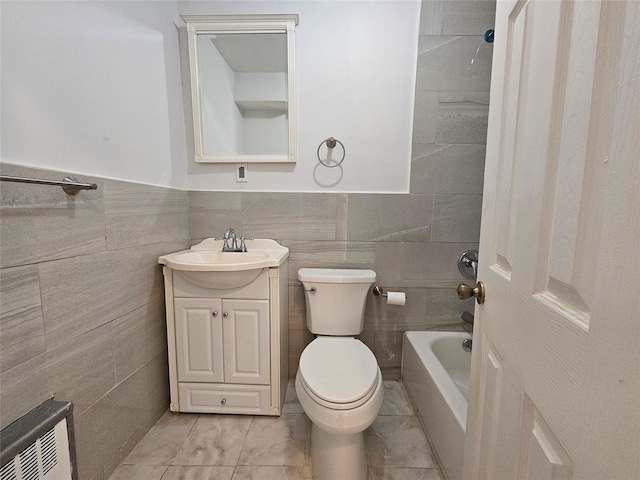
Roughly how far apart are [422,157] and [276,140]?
886 mm

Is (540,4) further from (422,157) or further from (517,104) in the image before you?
(422,157)

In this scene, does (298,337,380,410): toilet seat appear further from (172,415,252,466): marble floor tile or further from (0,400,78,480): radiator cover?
(0,400,78,480): radiator cover

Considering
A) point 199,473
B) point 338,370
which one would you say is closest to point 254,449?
point 199,473

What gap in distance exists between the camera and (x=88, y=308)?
3.42ft

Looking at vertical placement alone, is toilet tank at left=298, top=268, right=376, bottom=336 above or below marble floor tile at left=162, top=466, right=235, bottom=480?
above

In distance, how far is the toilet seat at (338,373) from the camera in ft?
3.40

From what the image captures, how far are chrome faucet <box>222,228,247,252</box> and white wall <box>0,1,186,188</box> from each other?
41 cm

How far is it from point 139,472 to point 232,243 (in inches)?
44.0

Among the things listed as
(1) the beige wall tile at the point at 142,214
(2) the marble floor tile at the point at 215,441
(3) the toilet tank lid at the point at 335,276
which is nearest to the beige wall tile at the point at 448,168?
(3) the toilet tank lid at the point at 335,276

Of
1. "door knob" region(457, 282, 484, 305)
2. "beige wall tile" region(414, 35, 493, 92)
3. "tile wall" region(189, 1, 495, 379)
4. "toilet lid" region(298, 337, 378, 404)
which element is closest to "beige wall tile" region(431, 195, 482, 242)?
"tile wall" region(189, 1, 495, 379)

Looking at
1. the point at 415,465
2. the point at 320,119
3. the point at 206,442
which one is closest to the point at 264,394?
the point at 206,442

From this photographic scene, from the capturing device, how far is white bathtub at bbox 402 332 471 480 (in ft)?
3.64

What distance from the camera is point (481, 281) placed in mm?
794

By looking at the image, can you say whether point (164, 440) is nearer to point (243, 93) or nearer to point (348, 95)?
point (243, 93)
